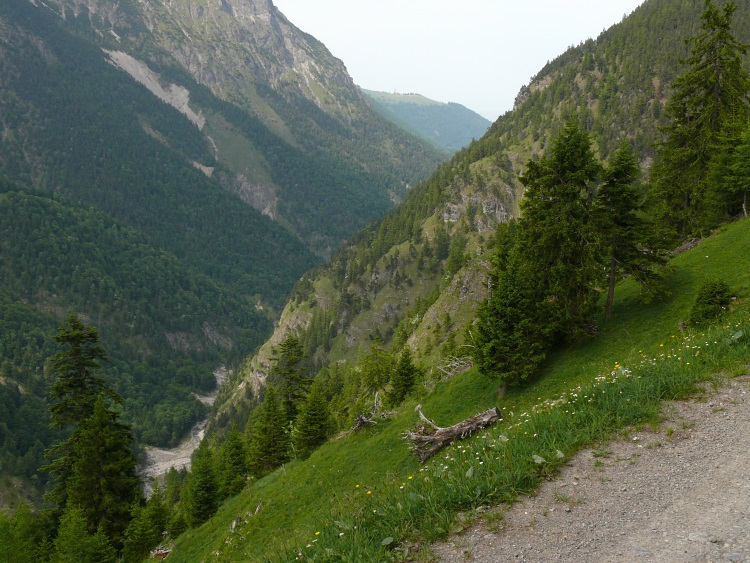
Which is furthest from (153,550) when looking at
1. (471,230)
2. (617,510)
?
(471,230)

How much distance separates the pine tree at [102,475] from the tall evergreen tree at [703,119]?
49.1 m

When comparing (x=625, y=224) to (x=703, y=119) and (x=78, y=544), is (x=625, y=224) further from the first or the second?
(x=78, y=544)

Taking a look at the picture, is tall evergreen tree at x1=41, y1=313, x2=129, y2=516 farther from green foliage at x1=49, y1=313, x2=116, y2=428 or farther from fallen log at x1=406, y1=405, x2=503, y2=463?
fallen log at x1=406, y1=405, x2=503, y2=463

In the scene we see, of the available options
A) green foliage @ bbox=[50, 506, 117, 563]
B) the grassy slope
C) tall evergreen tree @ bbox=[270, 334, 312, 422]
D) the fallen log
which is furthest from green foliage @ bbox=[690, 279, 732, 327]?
green foliage @ bbox=[50, 506, 117, 563]

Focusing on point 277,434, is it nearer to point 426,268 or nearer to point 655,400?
point 655,400

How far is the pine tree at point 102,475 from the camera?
36.5 m

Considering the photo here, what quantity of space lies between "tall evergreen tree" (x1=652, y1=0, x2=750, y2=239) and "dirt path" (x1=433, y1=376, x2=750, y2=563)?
93.5 feet

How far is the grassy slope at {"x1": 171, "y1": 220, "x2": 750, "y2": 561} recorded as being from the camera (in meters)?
22.6

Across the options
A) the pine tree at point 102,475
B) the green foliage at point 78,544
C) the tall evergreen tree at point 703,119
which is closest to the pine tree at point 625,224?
the tall evergreen tree at point 703,119

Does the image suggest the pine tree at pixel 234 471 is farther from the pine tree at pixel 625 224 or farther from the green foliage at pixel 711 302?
the green foliage at pixel 711 302

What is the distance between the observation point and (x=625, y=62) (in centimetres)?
19512

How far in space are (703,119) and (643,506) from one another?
39790 millimetres

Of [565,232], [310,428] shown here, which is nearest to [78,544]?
[310,428]

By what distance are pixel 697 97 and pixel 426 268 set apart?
147462 millimetres
